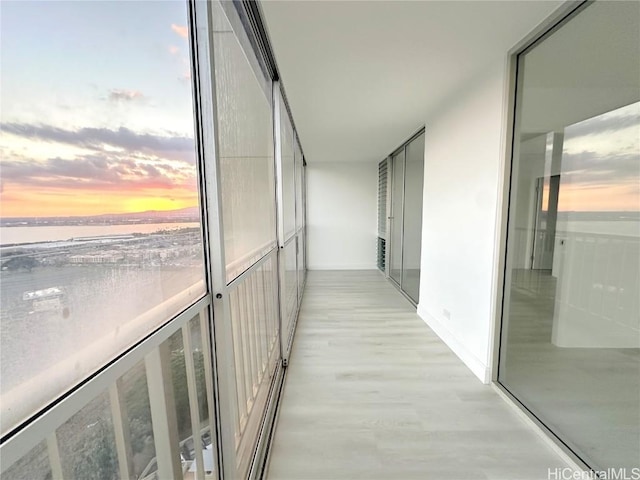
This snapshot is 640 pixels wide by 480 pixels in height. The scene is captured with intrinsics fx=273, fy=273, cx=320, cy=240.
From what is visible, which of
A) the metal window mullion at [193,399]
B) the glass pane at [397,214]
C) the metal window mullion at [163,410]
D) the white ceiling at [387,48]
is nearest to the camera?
the metal window mullion at [163,410]

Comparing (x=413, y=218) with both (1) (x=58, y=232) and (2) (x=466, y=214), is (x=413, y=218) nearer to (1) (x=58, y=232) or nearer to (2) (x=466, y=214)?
(2) (x=466, y=214)

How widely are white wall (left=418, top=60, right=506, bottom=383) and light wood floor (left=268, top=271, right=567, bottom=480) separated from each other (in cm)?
33

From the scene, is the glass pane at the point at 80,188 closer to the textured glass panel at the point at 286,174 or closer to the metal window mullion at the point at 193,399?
the metal window mullion at the point at 193,399

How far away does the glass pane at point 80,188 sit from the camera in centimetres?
38

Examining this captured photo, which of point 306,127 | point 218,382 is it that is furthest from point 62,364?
point 306,127

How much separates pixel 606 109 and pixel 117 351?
6.97ft

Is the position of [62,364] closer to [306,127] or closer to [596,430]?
[596,430]

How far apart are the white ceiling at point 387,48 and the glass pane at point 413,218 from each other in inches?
35.7

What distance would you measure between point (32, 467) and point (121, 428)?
226mm

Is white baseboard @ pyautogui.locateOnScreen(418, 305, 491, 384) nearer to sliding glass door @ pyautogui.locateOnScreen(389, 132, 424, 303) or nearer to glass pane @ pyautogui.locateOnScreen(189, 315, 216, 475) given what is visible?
sliding glass door @ pyautogui.locateOnScreen(389, 132, 424, 303)

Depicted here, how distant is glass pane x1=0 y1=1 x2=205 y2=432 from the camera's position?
377 millimetres

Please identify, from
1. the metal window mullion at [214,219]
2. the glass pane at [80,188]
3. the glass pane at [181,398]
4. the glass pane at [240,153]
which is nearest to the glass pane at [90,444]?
the glass pane at [80,188]

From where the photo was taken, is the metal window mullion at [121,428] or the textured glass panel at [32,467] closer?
the textured glass panel at [32,467]

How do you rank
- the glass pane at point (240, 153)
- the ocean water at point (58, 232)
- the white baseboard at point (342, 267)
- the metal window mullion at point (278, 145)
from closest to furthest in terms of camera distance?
the ocean water at point (58, 232) < the glass pane at point (240, 153) < the metal window mullion at point (278, 145) < the white baseboard at point (342, 267)
